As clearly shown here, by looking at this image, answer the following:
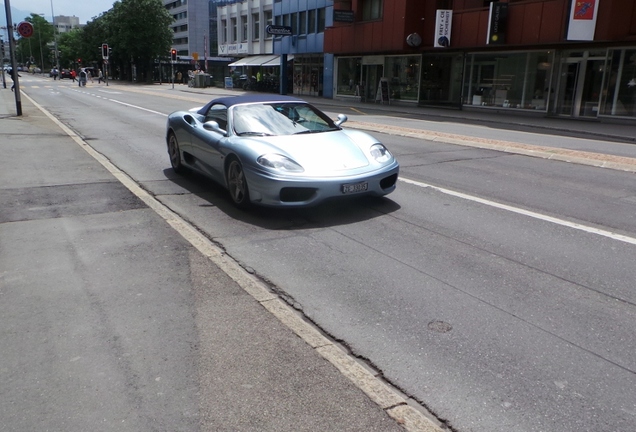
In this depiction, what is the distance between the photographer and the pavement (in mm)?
2955

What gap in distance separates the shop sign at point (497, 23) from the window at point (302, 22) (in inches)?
841

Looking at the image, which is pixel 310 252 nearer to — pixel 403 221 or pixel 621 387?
pixel 403 221

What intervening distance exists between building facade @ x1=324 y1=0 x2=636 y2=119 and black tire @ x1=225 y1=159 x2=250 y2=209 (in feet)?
60.6

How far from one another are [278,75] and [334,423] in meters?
48.8

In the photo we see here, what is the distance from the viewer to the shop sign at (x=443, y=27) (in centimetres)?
2674

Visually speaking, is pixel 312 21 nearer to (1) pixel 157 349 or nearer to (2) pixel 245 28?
(2) pixel 245 28

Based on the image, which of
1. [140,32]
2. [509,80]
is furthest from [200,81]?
[509,80]

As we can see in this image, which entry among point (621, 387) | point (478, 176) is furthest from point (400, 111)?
point (621, 387)

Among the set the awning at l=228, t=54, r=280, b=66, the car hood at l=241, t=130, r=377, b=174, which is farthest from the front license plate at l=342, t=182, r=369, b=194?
the awning at l=228, t=54, r=280, b=66

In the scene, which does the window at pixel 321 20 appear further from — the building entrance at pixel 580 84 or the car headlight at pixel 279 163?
the car headlight at pixel 279 163

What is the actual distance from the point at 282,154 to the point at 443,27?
22964mm

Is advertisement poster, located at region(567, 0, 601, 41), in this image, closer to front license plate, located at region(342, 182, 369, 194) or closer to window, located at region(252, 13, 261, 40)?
front license plate, located at region(342, 182, 369, 194)

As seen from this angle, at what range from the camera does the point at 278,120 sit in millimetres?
7594

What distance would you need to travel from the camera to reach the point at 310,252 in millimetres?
5566
